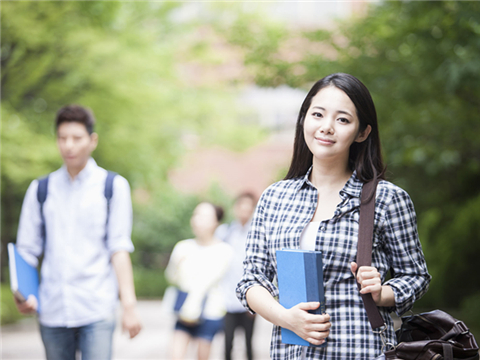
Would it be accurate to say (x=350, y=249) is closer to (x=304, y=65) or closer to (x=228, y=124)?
(x=304, y=65)

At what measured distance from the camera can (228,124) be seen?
17.8m

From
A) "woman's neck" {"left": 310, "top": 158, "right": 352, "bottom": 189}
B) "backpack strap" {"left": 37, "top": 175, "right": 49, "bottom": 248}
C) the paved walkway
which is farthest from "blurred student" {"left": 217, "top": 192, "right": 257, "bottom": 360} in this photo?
"woman's neck" {"left": 310, "top": 158, "right": 352, "bottom": 189}

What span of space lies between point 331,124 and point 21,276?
2023 mm

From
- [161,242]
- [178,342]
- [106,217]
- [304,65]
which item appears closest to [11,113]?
[304,65]

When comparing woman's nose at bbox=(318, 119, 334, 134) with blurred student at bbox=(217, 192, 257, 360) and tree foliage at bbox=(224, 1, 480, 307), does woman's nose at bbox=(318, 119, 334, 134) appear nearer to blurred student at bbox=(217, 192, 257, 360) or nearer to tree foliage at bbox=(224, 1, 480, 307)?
tree foliage at bbox=(224, 1, 480, 307)

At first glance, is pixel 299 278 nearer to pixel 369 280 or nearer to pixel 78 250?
pixel 369 280

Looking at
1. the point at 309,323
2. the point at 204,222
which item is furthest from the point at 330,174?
the point at 204,222

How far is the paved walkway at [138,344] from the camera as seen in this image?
879 centimetres

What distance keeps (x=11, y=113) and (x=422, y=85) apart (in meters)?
7.12

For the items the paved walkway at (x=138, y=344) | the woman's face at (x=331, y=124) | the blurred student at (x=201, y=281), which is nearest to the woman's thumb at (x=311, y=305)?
the woman's face at (x=331, y=124)

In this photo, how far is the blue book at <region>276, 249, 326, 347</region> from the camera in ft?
6.58

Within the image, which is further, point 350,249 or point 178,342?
point 178,342

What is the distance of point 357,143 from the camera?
2.37 meters

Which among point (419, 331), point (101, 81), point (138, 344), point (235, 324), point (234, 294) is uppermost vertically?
point (101, 81)
